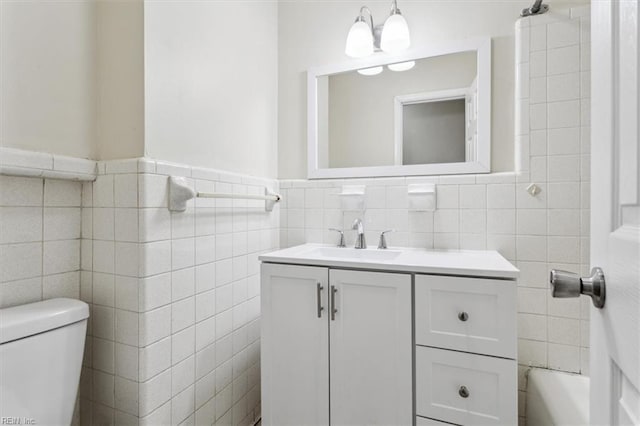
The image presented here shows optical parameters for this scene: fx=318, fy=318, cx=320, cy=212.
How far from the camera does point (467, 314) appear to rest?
40.3 inches

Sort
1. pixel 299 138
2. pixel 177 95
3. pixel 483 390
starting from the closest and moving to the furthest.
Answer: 1. pixel 483 390
2. pixel 177 95
3. pixel 299 138

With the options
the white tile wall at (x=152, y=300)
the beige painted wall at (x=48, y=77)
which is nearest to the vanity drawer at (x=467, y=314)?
the white tile wall at (x=152, y=300)

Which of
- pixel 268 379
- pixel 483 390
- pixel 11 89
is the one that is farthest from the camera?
pixel 268 379

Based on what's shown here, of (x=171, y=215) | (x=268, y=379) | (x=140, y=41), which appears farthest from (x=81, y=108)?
(x=268, y=379)

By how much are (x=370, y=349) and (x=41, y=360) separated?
37.8 inches

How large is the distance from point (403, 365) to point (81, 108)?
1.37 meters

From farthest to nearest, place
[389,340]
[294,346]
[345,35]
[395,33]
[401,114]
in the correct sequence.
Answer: [345,35]
[401,114]
[395,33]
[294,346]
[389,340]

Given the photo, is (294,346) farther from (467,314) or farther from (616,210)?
(616,210)

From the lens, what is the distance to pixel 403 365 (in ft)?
3.55

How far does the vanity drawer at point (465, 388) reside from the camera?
97 cm

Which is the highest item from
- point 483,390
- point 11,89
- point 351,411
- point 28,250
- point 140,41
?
point 140,41

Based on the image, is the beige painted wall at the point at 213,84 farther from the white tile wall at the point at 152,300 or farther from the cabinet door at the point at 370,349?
the cabinet door at the point at 370,349

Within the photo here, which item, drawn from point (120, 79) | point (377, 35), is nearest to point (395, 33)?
point (377, 35)

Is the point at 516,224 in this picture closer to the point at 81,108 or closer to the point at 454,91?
the point at 454,91
